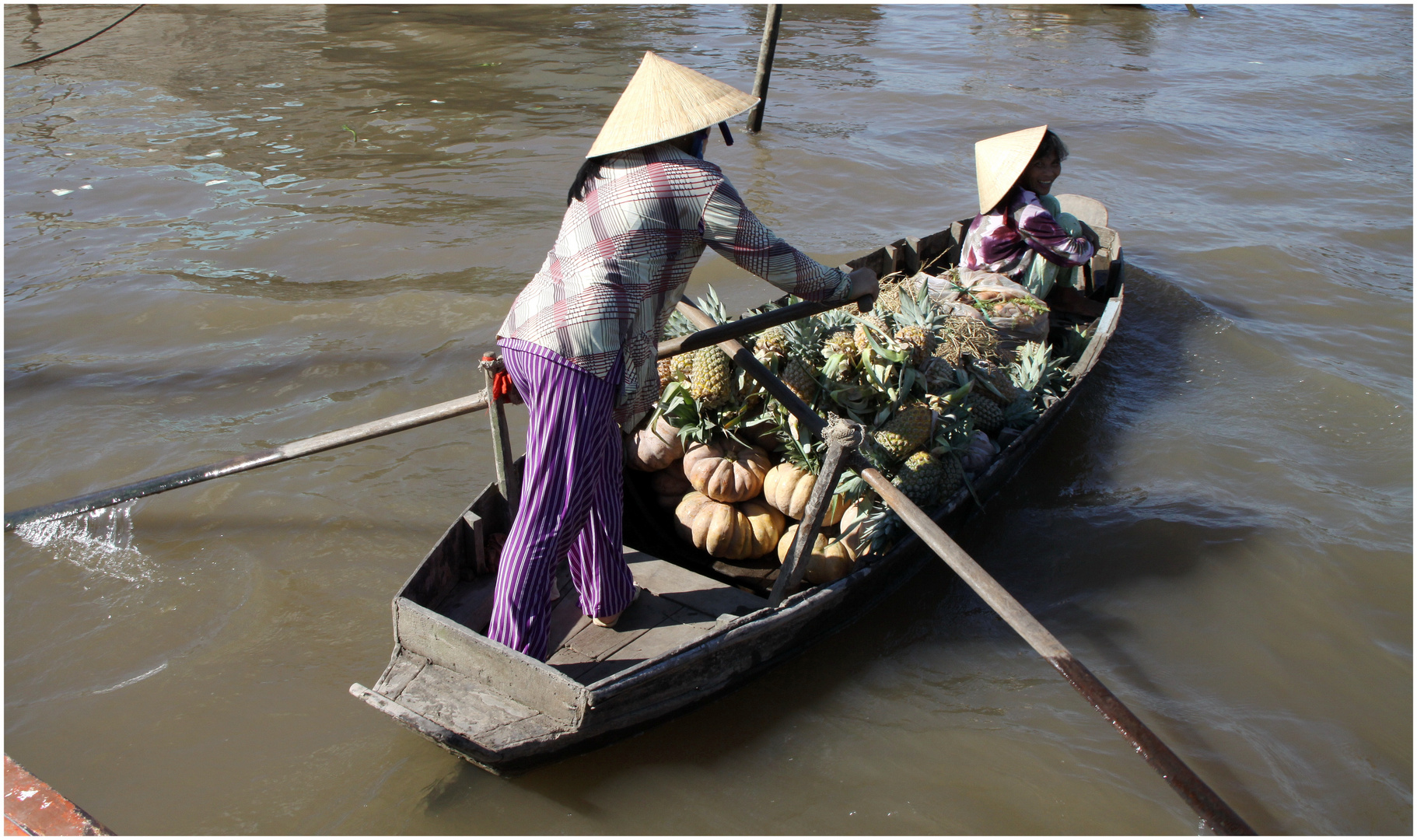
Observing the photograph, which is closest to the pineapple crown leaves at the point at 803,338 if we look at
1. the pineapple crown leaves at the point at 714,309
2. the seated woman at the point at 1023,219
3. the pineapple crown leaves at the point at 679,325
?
the pineapple crown leaves at the point at 714,309

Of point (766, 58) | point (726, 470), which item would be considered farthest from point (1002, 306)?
point (766, 58)

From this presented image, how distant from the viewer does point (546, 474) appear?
289 cm

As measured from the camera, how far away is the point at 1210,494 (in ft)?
16.4

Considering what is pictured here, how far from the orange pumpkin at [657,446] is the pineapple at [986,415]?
1.47 meters

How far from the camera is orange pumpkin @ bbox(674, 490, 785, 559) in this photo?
3836mm

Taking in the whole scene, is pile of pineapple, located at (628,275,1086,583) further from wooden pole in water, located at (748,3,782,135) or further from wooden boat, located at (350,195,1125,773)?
wooden pole in water, located at (748,3,782,135)

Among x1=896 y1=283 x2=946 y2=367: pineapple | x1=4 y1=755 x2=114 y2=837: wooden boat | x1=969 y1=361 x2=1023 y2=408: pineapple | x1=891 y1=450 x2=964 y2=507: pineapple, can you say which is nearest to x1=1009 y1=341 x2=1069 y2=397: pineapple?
x1=969 y1=361 x2=1023 y2=408: pineapple

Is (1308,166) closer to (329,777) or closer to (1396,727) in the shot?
(1396,727)

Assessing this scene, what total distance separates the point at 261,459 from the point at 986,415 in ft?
10.8

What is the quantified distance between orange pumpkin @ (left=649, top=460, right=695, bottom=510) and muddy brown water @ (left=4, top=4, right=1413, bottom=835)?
892 mm

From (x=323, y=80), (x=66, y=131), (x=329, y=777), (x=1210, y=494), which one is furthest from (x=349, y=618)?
(x=323, y=80)

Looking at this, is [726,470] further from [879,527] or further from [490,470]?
[490,470]

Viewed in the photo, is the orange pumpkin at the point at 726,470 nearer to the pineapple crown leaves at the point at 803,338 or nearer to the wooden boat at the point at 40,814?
the pineapple crown leaves at the point at 803,338

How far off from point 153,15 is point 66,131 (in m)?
5.96
